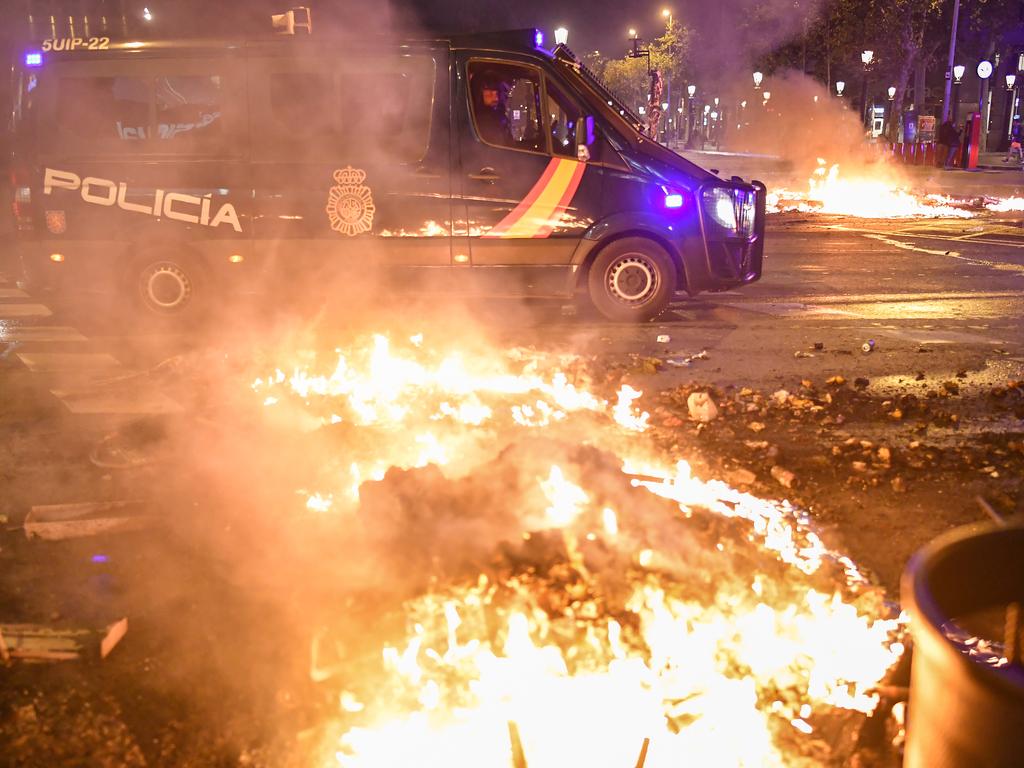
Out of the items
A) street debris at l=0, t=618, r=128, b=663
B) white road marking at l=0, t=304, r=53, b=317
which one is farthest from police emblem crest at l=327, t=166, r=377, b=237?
street debris at l=0, t=618, r=128, b=663

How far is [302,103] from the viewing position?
26.6 ft

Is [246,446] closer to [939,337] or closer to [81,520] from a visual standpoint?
[81,520]

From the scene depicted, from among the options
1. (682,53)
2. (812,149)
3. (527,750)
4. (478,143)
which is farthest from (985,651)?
(682,53)

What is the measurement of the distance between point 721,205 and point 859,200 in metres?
15.4

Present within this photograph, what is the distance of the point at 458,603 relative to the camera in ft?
10.5

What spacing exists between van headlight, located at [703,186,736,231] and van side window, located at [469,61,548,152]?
62.1 inches

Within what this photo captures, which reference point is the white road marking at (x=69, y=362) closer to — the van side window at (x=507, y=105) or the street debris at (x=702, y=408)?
the van side window at (x=507, y=105)

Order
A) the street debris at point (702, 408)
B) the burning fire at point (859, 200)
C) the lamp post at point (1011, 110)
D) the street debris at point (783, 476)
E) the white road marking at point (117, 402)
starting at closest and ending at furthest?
the street debris at point (783, 476)
the street debris at point (702, 408)
the white road marking at point (117, 402)
the burning fire at point (859, 200)
the lamp post at point (1011, 110)

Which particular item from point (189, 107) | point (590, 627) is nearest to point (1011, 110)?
point (189, 107)

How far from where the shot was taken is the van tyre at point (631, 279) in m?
8.46

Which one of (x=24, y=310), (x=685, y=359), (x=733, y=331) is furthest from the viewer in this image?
(x=24, y=310)

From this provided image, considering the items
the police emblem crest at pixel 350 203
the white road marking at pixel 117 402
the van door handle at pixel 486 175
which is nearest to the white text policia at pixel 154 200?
the police emblem crest at pixel 350 203

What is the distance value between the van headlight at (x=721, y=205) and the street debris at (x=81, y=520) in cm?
582

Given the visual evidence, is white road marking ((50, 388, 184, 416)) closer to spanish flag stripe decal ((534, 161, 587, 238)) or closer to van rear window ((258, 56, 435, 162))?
van rear window ((258, 56, 435, 162))
